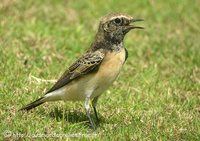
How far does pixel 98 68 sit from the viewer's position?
376 inches

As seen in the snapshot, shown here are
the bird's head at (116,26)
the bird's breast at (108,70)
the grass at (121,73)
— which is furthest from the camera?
the bird's head at (116,26)

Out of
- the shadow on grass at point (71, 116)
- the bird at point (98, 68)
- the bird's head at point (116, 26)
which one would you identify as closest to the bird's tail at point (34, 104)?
the bird at point (98, 68)

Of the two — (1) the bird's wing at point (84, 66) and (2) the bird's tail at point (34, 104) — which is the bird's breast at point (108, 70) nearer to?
(1) the bird's wing at point (84, 66)

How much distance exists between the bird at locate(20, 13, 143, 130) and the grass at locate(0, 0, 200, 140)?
0.36m

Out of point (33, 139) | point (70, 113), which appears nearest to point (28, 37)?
point (70, 113)

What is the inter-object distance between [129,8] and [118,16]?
7.15 meters

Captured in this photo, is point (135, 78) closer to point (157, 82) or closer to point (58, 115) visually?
point (157, 82)

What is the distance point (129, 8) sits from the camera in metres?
16.8

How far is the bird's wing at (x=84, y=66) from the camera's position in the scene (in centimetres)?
955

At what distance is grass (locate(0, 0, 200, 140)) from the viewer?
958 centimetres

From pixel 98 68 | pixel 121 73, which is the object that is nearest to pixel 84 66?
pixel 98 68

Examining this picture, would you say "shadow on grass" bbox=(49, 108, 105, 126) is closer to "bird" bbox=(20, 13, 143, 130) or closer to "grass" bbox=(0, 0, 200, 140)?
"grass" bbox=(0, 0, 200, 140)

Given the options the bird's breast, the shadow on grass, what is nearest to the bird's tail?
the shadow on grass

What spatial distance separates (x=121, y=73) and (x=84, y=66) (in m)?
3.26
